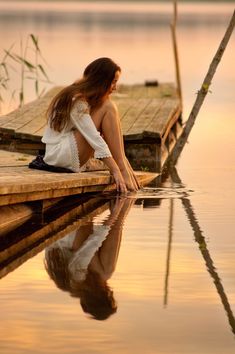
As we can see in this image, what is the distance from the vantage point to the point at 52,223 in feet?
32.9

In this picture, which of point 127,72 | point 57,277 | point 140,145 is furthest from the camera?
point 127,72

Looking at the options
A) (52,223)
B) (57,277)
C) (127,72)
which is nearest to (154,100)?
(52,223)

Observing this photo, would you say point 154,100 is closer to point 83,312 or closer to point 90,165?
point 90,165

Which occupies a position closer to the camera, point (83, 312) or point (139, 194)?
A: point (83, 312)

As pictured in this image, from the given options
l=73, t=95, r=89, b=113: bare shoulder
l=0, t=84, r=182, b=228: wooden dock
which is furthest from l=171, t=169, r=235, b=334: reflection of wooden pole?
l=73, t=95, r=89, b=113: bare shoulder

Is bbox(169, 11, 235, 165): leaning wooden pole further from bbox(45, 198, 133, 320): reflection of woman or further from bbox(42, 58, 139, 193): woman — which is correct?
bbox(45, 198, 133, 320): reflection of woman

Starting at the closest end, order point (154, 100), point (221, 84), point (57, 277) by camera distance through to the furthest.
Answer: point (57, 277), point (154, 100), point (221, 84)

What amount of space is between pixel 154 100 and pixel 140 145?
3.87m

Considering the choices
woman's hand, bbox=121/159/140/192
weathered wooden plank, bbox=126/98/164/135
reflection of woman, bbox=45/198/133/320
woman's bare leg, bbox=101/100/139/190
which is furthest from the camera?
weathered wooden plank, bbox=126/98/164/135

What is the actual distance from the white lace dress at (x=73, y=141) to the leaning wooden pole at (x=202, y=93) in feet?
9.08

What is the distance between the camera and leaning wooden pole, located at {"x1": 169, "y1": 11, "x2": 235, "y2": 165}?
44.6 feet

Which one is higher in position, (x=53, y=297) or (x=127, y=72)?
(x=127, y=72)

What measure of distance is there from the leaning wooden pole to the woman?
2.61 m

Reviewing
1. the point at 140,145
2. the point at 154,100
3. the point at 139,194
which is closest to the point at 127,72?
the point at 154,100
